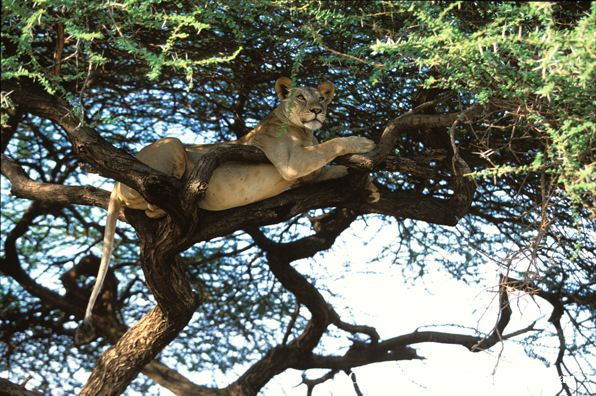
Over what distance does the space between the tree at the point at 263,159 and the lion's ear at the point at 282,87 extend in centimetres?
24

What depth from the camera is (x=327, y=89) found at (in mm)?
4117

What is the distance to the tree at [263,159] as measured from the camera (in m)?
2.77

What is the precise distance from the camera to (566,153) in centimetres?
257

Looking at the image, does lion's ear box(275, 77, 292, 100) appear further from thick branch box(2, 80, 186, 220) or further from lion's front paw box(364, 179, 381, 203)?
thick branch box(2, 80, 186, 220)

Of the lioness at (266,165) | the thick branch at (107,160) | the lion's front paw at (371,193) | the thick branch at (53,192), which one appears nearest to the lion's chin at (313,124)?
the lioness at (266,165)

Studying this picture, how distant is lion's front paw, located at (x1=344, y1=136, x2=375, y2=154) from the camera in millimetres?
3568

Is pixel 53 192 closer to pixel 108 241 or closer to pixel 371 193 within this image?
pixel 108 241

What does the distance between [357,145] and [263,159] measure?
25.3 inches

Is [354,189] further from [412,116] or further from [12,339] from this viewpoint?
[12,339]

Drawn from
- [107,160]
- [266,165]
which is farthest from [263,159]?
[107,160]

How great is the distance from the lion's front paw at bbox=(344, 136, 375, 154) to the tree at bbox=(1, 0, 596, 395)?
0.09m

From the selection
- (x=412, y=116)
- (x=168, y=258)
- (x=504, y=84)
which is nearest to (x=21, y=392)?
(x=168, y=258)

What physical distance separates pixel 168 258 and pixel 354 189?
4.51 feet

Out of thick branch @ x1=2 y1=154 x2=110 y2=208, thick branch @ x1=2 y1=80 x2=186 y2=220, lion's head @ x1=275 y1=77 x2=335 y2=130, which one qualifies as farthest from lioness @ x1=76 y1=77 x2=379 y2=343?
thick branch @ x1=2 y1=154 x2=110 y2=208
